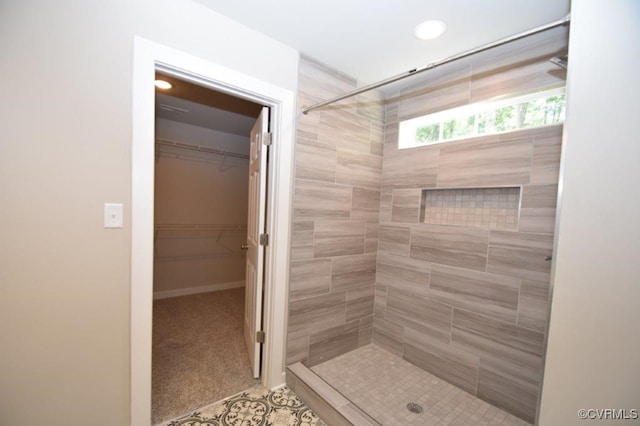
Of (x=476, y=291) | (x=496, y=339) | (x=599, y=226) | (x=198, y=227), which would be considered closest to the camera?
(x=599, y=226)

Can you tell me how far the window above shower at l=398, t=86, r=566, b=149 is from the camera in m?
1.63

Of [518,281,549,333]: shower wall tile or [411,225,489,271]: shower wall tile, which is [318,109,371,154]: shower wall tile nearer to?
[411,225,489,271]: shower wall tile

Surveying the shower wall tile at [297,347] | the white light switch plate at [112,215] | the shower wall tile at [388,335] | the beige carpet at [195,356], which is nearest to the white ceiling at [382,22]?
the white light switch plate at [112,215]

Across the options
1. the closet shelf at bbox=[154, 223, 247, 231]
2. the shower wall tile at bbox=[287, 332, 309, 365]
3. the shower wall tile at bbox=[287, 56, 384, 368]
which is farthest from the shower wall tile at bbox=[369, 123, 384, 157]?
the closet shelf at bbox=[154, 223, 247, 231]

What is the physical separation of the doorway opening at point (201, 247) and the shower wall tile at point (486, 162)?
1455 mm

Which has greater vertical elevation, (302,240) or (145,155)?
(145,155)

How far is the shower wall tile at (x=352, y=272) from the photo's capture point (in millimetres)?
2232

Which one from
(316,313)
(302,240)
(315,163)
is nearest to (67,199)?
(302,240)

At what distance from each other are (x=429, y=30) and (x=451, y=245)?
1.49 metres

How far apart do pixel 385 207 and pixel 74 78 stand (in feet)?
7.42

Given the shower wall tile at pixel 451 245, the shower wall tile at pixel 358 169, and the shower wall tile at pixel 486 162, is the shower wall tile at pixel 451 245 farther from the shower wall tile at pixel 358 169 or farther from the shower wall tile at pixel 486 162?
the shower wall tile at pixel 358 169

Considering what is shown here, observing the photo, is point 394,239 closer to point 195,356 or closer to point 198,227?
point 195,356

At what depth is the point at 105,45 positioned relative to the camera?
127 centimetres

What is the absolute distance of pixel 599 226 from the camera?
86 cm
